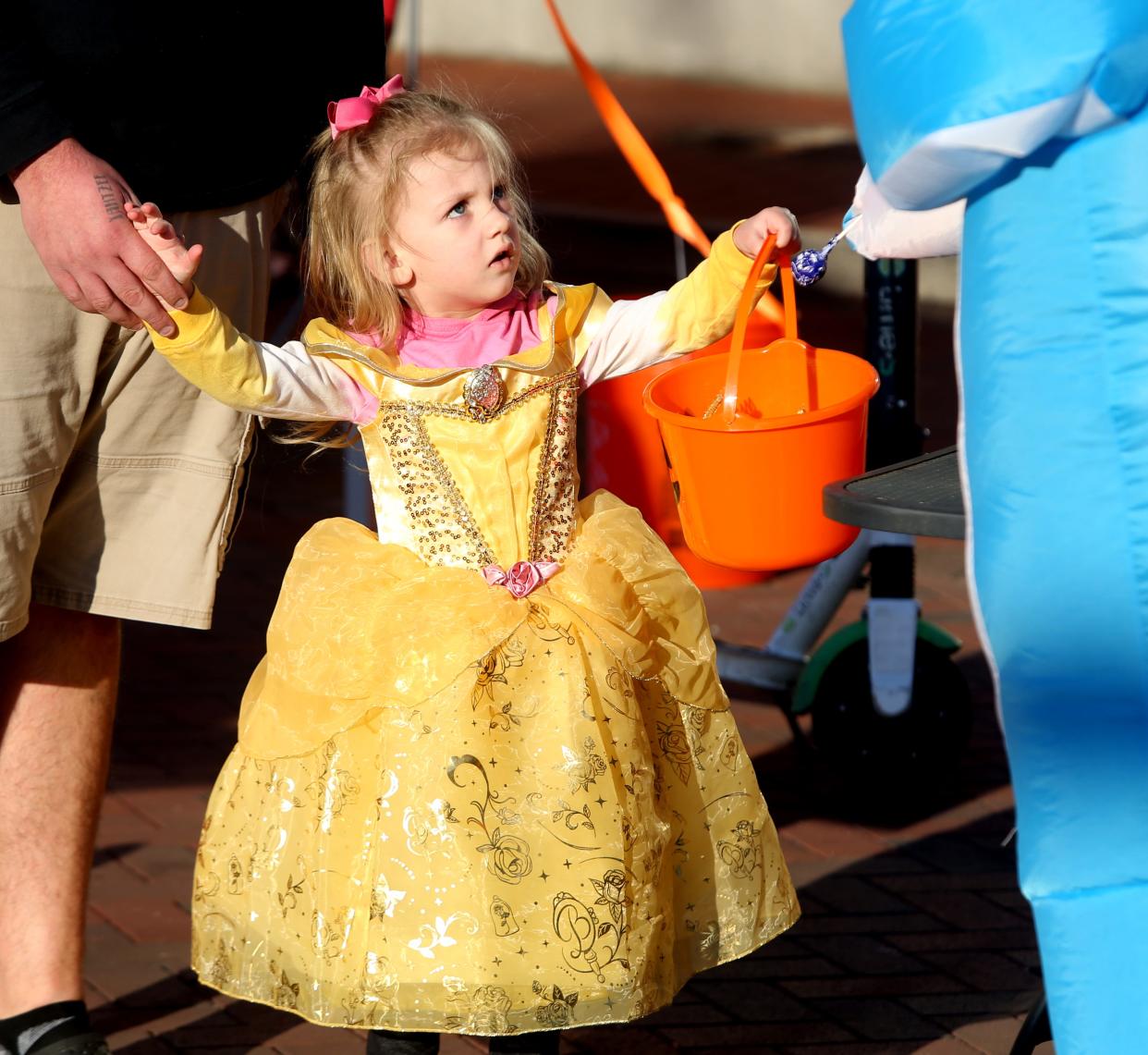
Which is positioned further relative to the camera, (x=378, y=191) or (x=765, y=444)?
(x=378, y=191)

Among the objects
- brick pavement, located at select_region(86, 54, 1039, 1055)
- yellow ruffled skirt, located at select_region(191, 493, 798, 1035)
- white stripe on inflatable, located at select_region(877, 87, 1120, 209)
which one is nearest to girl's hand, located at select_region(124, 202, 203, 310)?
yellow ruffled skirt, located at select_region(191, 493, 798, 1035)

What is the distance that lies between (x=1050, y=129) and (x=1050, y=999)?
883 mm

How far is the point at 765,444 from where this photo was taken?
7.35 feet

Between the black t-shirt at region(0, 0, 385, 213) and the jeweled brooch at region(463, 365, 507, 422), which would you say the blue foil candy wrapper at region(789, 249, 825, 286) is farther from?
the black t-shirt at region(0, 0, 385, 213)

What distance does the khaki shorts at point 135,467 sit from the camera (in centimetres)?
263

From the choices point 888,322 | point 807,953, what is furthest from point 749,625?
point 807,953

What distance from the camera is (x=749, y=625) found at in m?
5.14

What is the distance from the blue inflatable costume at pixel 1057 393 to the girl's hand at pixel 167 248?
88 cm

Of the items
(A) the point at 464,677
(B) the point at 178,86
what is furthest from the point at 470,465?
(B) the point at 178,86

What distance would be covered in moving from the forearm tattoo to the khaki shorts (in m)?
0.25

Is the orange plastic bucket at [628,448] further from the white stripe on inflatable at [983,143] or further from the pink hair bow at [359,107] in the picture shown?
the white stripe on inflatable at [983,143]

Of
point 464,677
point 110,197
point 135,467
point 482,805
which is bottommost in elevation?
point 482,805

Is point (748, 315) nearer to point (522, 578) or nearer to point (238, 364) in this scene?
point (522, 578)

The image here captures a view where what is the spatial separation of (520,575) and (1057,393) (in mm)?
871
